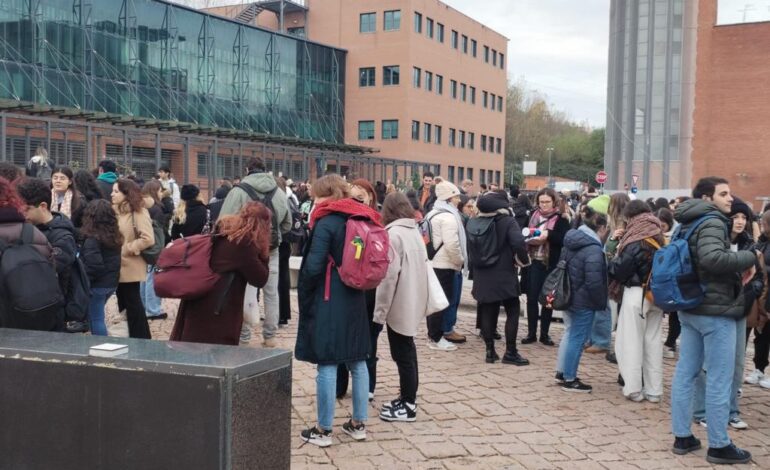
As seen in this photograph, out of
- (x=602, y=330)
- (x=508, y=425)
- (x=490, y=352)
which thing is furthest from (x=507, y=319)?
(x=508, y=425)

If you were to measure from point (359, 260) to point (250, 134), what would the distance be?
37.9 metres

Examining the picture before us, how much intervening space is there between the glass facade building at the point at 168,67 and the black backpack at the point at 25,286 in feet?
105

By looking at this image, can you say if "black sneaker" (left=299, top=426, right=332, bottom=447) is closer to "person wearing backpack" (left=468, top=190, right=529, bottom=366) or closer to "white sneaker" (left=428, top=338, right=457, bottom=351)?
"person wearing backpack" (left=468, top=190, right=529, bottom=366)

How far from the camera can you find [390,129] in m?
56.4

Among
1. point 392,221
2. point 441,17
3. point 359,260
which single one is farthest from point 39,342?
point 441,17

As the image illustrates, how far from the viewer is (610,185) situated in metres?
54.9

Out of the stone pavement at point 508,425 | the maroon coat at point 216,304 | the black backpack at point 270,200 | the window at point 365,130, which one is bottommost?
the stone pavement at point 508,425

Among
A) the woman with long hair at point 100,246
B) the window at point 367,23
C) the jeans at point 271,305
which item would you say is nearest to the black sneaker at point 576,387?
the jeans at point 271,305

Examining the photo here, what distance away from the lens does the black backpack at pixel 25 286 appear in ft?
15.8

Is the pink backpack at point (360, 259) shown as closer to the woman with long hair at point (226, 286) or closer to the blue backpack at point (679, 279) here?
the woman with long hair at point (226, 286)

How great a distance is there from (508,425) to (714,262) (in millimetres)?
2133

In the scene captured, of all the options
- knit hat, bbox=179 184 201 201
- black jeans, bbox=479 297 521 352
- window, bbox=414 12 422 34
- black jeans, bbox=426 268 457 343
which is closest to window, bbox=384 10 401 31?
window, bbox=414 12 422 34

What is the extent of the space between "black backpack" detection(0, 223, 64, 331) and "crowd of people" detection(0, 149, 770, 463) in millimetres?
11

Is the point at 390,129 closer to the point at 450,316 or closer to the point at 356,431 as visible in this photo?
the point at 450,316
